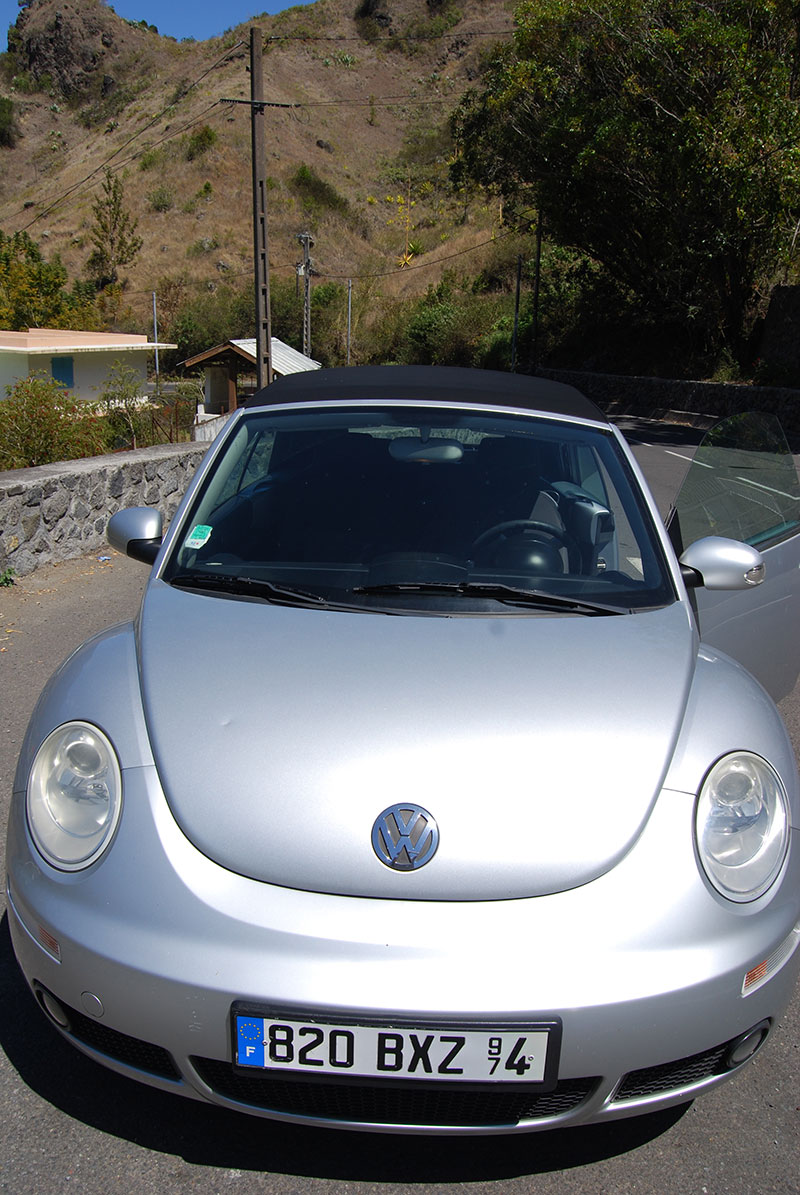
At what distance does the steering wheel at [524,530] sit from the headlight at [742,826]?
41.7 inches

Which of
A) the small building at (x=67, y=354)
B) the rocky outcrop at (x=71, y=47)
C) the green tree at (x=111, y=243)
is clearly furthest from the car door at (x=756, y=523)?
the rocky outcrop at (x=71, y=47)

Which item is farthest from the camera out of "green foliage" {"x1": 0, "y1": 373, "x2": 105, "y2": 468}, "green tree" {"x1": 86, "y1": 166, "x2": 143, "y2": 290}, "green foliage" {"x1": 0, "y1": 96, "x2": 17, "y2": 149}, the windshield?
"green foliage" {"x1": 0, "y1": 96, "x2": 17, "y2": 149}

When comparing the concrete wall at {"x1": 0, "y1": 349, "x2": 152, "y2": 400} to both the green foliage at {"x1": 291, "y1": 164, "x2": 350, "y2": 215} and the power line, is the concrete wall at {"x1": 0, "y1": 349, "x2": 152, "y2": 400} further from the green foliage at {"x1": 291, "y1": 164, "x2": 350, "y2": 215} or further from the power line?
the power line

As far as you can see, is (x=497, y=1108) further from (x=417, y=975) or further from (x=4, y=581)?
(x=4, y=581)

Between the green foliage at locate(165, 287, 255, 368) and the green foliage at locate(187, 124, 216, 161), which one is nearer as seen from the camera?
the green foliage at locate(165, 287, 255, 368)

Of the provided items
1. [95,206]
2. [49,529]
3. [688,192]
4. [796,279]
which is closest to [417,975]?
[49,529]

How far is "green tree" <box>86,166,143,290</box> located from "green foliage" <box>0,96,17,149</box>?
46.4 meters

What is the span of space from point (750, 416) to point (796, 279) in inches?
1169

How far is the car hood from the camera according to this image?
5.96 feet

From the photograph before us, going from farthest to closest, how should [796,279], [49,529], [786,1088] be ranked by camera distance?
1. [796,279]
2. [49,529]
3. [786,1088]

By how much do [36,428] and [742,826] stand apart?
29.4 ft

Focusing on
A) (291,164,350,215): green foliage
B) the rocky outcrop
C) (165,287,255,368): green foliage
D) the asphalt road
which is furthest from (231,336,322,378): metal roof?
the rocky outcrop

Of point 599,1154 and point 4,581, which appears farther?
point 4,581

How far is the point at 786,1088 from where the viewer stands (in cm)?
223
